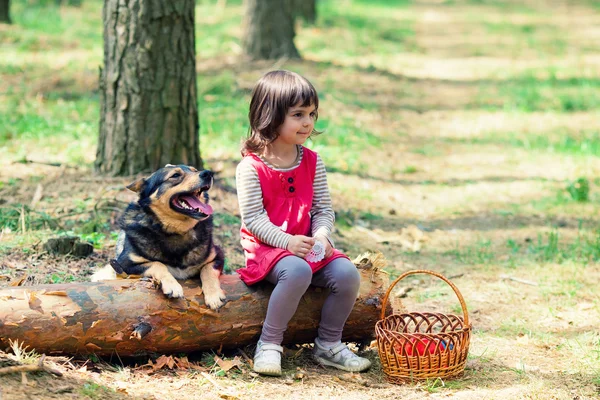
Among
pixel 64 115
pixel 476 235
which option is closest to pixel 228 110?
pixel 64 115

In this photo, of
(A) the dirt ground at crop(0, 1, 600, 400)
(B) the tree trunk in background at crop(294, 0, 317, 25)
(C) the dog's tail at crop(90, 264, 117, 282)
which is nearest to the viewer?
(A) the dirt ground at crop(0, 1, 600, 400)

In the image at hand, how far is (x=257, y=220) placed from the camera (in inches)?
191

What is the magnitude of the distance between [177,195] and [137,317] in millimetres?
811

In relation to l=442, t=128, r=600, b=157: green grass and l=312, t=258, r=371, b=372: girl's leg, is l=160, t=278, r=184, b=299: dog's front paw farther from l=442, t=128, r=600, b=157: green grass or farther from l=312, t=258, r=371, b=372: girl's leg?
l=442, t=128, r=600, b=157: green grass

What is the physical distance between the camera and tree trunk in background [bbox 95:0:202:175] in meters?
7.33

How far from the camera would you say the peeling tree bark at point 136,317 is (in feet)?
14.6

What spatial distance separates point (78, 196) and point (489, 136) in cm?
731

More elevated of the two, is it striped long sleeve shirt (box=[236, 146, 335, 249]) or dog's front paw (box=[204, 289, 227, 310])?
striped long sleeve shirt (box=[236, 146, 335, 249])

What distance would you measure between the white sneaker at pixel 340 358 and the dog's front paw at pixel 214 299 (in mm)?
743

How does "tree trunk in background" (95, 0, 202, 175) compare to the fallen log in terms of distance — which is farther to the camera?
"tree trunk in background" (95, 0, 202, 175)

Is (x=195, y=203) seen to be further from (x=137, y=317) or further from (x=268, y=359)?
(x=268, y=359)

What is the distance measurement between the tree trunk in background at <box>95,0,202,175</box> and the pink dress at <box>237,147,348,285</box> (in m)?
2.66

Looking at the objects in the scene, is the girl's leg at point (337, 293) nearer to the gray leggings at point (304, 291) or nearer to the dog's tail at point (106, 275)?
the gray leggings at point (304, 291)

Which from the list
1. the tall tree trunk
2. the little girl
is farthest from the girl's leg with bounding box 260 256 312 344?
the tall tree trunk
